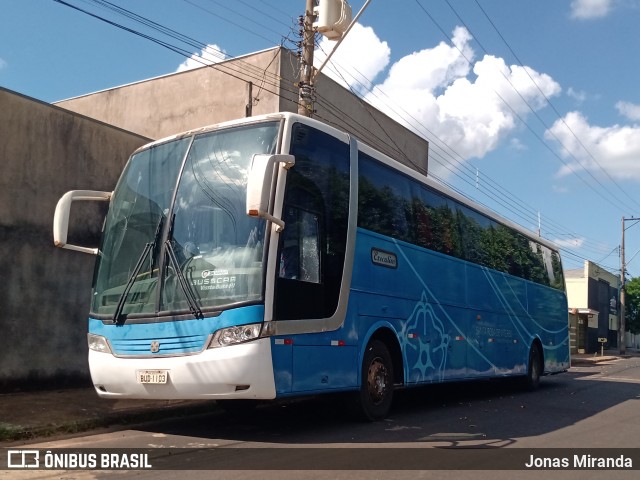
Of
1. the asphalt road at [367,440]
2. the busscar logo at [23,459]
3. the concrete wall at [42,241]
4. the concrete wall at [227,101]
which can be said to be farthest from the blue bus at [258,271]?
the concrete wall at [227,101]

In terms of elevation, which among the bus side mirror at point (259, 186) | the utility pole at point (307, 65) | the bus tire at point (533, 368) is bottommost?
the bus tire at point (533, 368)

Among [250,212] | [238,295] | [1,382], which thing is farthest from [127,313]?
[1,382]

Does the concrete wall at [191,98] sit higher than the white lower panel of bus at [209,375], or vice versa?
the concrete wall at [191,98]

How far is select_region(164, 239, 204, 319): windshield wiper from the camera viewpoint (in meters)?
7.04

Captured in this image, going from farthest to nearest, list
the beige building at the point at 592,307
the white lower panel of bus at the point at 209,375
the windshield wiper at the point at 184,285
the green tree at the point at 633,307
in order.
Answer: the green tree at the point at 633,307 < the beige building at the point at 592,307 < the windshield wiper at the point at 184,285 < the white lower panel of bus at the point at 209,375

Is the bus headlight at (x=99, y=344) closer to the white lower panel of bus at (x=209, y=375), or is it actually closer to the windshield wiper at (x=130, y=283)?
the windshield wiper at (x=130, y=283)

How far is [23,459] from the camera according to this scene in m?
6.43

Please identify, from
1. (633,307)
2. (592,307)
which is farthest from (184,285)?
(633,307)

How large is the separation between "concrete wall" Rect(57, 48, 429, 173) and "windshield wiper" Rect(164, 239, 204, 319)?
11.7m

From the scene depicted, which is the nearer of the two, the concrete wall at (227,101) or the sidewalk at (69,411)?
the sidewalk at (69,411)

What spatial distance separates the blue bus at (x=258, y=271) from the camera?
691 centimetres

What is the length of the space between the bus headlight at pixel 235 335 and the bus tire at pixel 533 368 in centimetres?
1092

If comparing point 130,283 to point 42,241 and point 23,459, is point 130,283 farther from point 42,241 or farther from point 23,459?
point 42,241

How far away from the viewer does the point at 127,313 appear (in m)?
7.55
